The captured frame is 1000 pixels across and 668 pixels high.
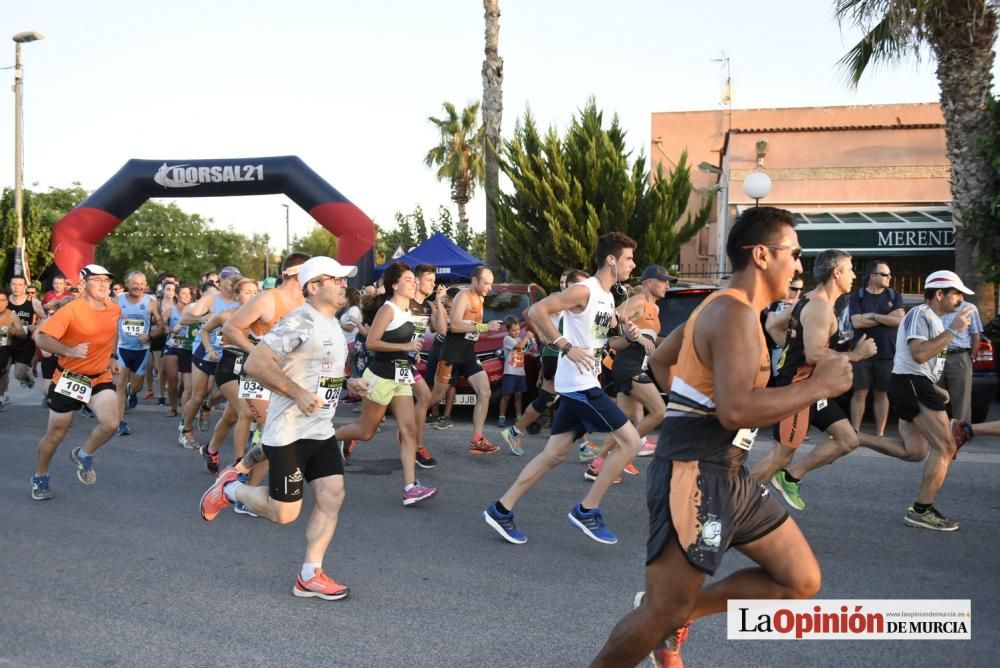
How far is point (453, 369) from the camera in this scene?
379 inches

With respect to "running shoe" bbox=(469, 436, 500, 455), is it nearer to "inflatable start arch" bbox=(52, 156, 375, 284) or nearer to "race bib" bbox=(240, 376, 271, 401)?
"race bib" bbox=(240, 376, 271, 401)

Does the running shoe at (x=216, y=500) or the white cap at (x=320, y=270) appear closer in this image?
the white cap at (x=320, y=270)

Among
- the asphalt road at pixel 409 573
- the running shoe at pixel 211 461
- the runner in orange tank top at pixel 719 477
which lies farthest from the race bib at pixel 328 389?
the running shoe at pixel 211 461

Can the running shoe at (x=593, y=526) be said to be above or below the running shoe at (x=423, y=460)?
above

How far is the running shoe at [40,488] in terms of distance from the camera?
265 inches

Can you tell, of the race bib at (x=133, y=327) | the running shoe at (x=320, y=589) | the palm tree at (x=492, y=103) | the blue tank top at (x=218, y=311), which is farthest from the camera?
the palm tree at (x=492, y=103)

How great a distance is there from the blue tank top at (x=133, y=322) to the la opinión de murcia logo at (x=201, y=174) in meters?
6.75

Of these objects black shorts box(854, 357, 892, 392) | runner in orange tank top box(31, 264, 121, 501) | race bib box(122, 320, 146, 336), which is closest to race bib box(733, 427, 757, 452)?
runner in orange tank top box(31, 264, 121, 501)

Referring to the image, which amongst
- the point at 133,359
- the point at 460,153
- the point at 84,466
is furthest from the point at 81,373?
the point at 460,153

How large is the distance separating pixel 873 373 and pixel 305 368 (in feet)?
23.0

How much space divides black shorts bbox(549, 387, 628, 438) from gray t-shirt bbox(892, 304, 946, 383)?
2091 millimetres

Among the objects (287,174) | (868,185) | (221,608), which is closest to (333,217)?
(287,174)

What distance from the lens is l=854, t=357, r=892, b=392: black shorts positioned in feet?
31.0

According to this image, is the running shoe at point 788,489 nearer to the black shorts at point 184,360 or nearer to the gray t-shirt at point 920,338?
the gray t-shirt at point 920,338
